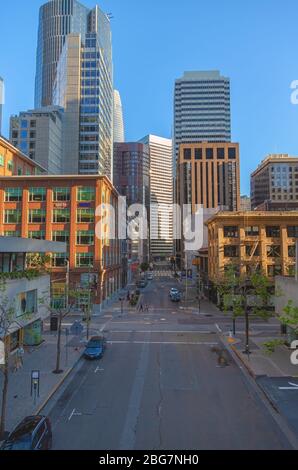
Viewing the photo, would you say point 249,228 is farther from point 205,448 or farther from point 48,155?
point 48,155

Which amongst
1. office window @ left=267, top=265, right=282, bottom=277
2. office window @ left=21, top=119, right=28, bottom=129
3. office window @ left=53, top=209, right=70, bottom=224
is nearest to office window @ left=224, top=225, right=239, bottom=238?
office window @ left=267, top=265, right=282, bottom=277

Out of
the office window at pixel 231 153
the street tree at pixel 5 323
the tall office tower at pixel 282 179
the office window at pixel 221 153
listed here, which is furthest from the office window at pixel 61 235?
the tall office tower at pixel 282 179

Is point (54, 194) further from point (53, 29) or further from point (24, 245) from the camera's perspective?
point (53, 29)

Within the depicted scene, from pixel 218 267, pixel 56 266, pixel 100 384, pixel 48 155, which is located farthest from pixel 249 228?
pixel 48 155

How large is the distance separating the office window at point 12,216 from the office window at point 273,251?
4101 cm

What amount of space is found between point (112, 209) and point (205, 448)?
2226 inches

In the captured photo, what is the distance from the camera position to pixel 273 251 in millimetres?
55531

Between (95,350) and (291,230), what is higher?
(291,230)

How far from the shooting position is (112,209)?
68.4 meters

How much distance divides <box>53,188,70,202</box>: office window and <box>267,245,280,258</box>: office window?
3356 cm

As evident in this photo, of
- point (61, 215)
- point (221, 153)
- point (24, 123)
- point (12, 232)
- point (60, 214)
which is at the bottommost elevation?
point (12, 232)

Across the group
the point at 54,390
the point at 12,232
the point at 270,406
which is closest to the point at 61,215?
the point at 12,232

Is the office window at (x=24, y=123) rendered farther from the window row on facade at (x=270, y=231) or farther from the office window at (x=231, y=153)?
the office window at (x=231, y=153)

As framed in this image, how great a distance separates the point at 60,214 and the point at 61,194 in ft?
10.6
